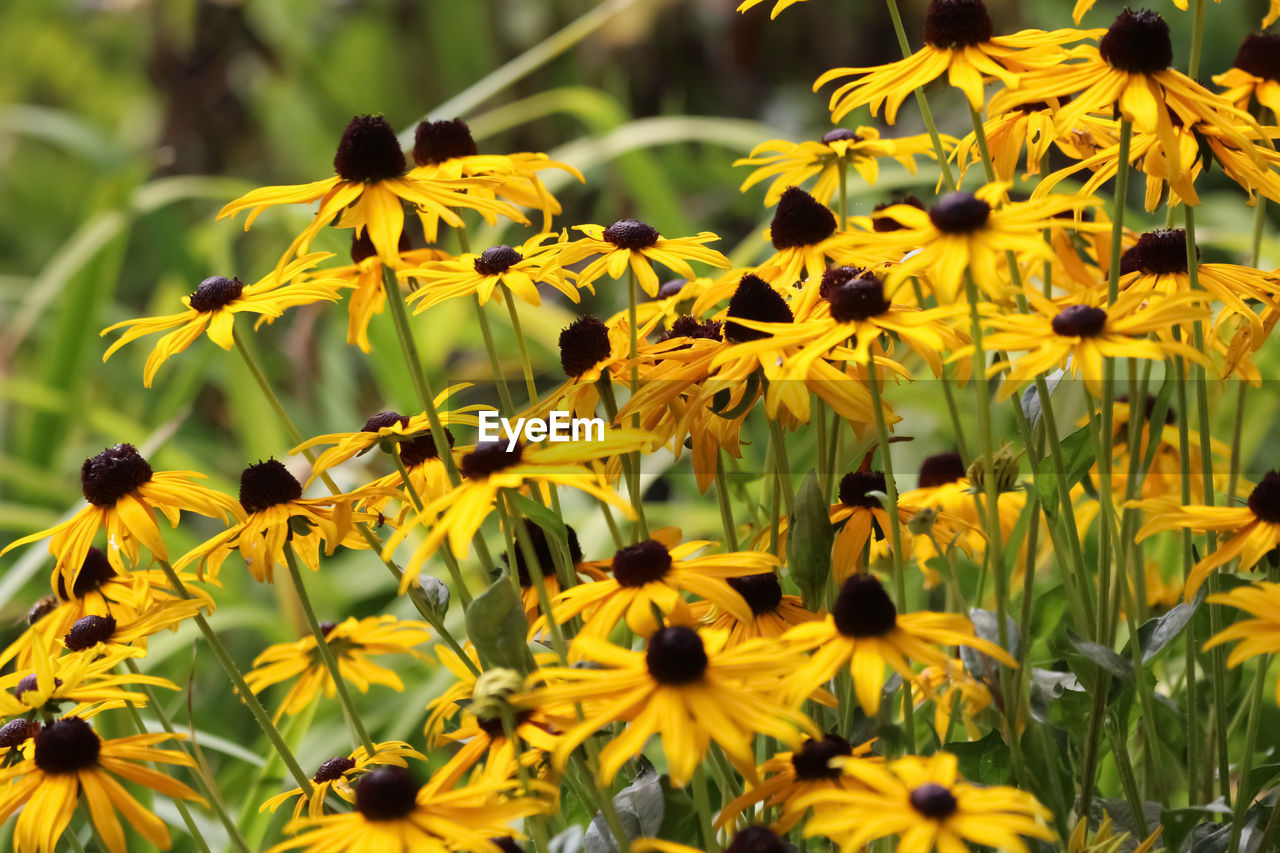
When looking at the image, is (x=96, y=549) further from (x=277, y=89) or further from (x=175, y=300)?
(x=277, y=89)

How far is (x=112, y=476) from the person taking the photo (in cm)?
50

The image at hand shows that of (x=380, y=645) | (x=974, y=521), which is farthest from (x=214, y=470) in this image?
(x=974, y=521)

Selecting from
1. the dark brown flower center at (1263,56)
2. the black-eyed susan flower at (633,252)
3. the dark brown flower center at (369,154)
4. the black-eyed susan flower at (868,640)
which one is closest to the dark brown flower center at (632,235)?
the black-eyed susan flower at (633,252)

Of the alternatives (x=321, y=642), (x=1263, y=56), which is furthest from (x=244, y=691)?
(x=1263, y=56)

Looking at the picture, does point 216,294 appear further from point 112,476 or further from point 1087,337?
point 1087,337

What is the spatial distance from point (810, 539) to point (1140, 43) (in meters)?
0.22

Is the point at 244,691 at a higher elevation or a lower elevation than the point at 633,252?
lower

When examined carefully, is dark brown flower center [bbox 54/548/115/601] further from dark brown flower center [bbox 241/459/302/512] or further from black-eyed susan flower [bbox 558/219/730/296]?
black-eyed susan flower [bbox 558/219/730/296]

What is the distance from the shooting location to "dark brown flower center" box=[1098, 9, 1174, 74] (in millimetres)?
442

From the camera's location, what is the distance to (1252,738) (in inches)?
19.1

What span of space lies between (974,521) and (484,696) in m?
0.38

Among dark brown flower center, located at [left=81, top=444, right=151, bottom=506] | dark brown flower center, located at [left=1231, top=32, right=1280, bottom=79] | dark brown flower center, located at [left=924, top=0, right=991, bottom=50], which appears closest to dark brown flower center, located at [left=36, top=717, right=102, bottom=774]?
dark brown flower center, located at [left=81, top=444, right=151, bottom=506]

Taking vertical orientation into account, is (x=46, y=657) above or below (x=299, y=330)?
above

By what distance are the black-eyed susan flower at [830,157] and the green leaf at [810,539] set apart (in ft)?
0.63
